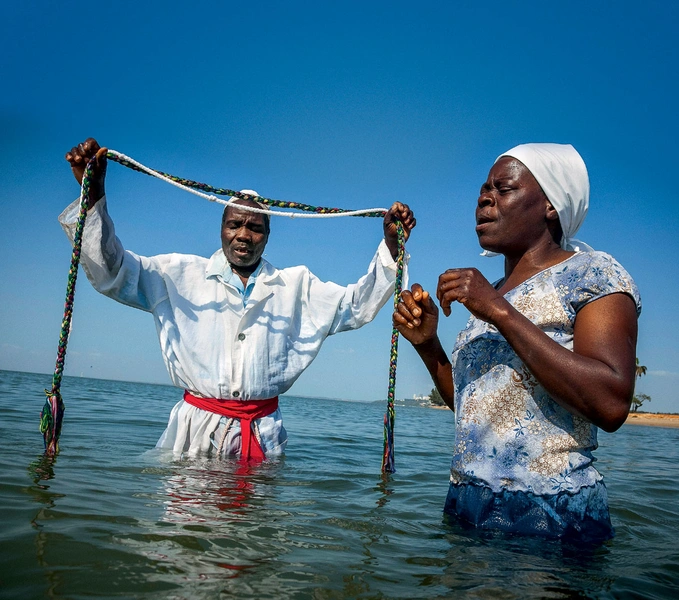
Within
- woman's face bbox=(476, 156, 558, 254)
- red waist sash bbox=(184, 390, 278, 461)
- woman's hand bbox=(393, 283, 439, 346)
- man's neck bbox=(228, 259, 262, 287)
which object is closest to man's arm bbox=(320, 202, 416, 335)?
man's neck bbox=(228, 259, 262, 287)

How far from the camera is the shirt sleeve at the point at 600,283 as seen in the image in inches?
83.0

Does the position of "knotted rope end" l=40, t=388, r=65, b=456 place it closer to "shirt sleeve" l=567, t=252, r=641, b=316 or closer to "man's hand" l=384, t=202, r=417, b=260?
"man's hand" l=384, t=202, r=417, b=260

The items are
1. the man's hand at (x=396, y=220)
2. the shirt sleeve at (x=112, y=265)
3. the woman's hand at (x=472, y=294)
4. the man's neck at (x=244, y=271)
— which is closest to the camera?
the woman's hand at (x=472, y=294)

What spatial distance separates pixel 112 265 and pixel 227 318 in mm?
893

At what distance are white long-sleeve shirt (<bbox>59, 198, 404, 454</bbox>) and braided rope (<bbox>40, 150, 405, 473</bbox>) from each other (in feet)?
0.78

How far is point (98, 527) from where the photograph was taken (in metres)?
2.28

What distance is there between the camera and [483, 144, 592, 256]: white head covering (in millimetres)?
2451

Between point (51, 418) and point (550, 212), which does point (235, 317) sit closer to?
point (51, 418)

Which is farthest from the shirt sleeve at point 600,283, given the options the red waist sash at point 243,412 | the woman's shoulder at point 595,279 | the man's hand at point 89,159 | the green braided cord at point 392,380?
the man's hand at point 89,159

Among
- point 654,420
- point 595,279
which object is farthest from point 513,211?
point 654,420

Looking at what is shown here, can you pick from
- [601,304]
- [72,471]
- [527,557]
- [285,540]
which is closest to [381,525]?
[285,540]

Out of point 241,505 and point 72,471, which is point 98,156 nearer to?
point 72,471

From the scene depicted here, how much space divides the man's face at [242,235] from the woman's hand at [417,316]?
1869mm

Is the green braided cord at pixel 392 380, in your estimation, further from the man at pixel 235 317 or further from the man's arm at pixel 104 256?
the man's arm at pixel 104 256
